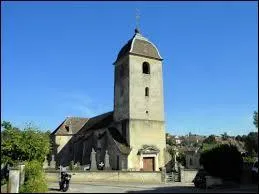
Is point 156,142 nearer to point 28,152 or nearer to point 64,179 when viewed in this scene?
point 28,152

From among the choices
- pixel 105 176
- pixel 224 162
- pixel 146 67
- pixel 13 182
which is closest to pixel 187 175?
pixel 224 162

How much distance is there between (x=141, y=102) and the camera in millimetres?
44500

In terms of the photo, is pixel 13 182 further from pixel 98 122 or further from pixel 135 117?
pixel 98 122

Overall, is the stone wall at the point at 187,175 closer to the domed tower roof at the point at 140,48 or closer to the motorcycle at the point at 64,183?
the domed tower roof at the point at 140,48

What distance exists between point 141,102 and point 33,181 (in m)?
25.2

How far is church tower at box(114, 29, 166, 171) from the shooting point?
4278cm

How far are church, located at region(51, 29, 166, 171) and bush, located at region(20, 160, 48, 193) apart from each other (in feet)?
67.1

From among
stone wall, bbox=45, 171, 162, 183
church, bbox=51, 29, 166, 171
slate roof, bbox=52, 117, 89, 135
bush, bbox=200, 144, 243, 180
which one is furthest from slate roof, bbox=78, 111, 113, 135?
bush, bbox=200, 144, 243, 180

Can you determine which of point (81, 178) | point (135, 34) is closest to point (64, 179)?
point (81, 178)

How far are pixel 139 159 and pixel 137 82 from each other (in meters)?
8.34

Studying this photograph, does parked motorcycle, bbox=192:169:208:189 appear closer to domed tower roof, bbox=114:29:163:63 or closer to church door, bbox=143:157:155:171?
church door, bbox=143:157:155:171

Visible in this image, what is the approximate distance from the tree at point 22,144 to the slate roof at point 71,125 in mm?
24638

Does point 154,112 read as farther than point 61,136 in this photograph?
No

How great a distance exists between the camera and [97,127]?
5069 centimetres
